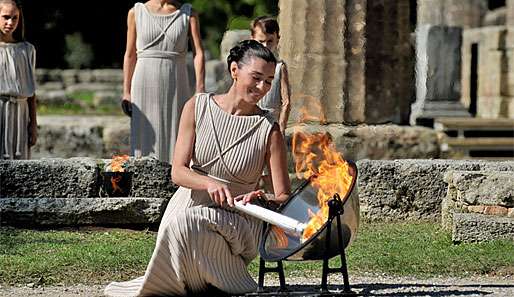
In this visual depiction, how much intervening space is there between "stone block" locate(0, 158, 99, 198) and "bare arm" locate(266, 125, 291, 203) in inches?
125

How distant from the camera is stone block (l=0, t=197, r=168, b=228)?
10.7 metres

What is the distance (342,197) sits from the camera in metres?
7.77

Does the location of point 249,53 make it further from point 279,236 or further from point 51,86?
point 51,86

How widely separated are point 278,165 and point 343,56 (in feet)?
17.3

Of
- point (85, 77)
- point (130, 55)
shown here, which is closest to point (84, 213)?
point (130, 55)

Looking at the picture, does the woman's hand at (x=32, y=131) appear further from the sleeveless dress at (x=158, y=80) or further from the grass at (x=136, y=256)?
the grass at (x=136, y=256)

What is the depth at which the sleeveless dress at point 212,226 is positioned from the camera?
7.99 m

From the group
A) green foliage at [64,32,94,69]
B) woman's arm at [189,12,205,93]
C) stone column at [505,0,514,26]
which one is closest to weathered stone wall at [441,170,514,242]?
woman's arm at [189,12,205,93]

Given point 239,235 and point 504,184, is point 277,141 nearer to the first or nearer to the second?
point 239,235

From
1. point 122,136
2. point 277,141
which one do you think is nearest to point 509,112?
point 122,136

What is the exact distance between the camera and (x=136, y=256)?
9.65m

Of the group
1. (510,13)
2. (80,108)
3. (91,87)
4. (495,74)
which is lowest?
(91,87)

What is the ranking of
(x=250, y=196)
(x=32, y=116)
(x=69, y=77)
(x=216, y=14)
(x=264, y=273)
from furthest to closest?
(x=216, y=14) < (x=69, y=77) < (x=32, y=116) < (x=264, y=273) < (x=250, y=196)

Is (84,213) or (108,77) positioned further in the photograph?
(108,77)
